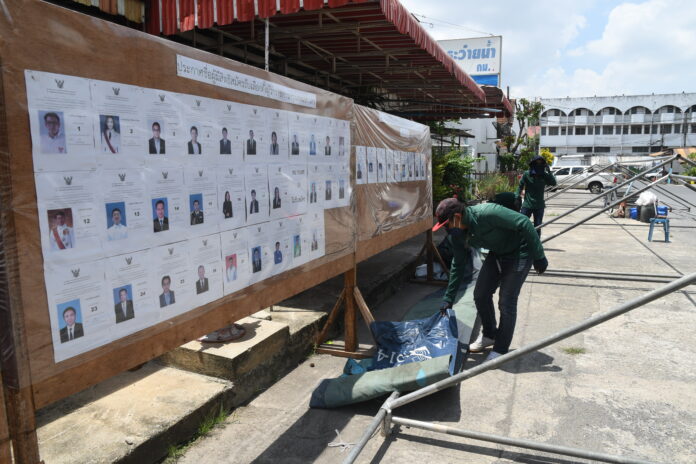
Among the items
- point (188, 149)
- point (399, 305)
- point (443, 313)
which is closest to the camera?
point (188, 149)

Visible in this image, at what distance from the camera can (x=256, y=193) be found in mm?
3107

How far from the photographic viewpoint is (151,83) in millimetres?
2299

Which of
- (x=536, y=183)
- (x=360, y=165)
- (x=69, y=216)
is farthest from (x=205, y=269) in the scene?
(x=536, y=183)

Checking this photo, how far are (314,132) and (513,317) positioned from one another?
8.05 ft

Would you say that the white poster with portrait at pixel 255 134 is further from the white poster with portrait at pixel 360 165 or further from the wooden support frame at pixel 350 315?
the wooden support frame at pixel 350 315

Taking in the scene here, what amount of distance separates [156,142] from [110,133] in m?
0.26

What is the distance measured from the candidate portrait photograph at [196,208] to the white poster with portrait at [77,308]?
22.9 inches

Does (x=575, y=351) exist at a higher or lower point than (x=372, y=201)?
lower

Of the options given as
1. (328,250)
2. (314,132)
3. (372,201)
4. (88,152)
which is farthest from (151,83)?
(372,201)

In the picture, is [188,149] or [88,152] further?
[188,149]

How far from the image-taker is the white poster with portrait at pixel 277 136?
10.5ft

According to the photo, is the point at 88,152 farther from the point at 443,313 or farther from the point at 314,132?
the point at 443,313

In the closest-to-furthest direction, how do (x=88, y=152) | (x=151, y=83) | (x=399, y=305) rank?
(x=88, y=152), (x=151, y=83), (x=399, y=305)

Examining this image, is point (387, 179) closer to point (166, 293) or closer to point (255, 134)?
point (255, 134)
